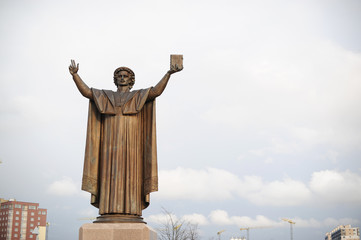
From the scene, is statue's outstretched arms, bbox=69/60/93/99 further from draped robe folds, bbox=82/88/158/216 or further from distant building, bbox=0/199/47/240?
distant building, bbox=0/199/47/240

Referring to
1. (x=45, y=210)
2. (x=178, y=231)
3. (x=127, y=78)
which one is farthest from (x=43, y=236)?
(x=127, y=78)

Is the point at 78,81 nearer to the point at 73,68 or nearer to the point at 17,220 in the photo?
the point at 73,68

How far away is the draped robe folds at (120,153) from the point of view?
9750 mm

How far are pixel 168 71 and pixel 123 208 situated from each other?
3360 millimetres

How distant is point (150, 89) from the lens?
34.4 ft

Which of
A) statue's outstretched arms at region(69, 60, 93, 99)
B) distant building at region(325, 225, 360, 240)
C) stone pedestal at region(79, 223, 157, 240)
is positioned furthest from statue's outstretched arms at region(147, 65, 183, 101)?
distant building at region(325, 225, 360, 240)

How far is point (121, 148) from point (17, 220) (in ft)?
330

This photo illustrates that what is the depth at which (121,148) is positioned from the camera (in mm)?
9984

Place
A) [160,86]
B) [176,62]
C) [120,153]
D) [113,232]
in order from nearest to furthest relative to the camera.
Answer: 1. [113,232]
2. [120,153]
3. [176,62]
4. [160,86]

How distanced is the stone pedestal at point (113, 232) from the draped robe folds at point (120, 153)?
50 cm

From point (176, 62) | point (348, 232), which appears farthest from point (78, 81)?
point (348, 232)

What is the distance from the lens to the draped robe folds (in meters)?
9.75

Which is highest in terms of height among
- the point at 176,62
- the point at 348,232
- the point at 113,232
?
the point at 176,62

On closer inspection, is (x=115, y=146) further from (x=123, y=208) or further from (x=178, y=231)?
(x=178, y=231)
